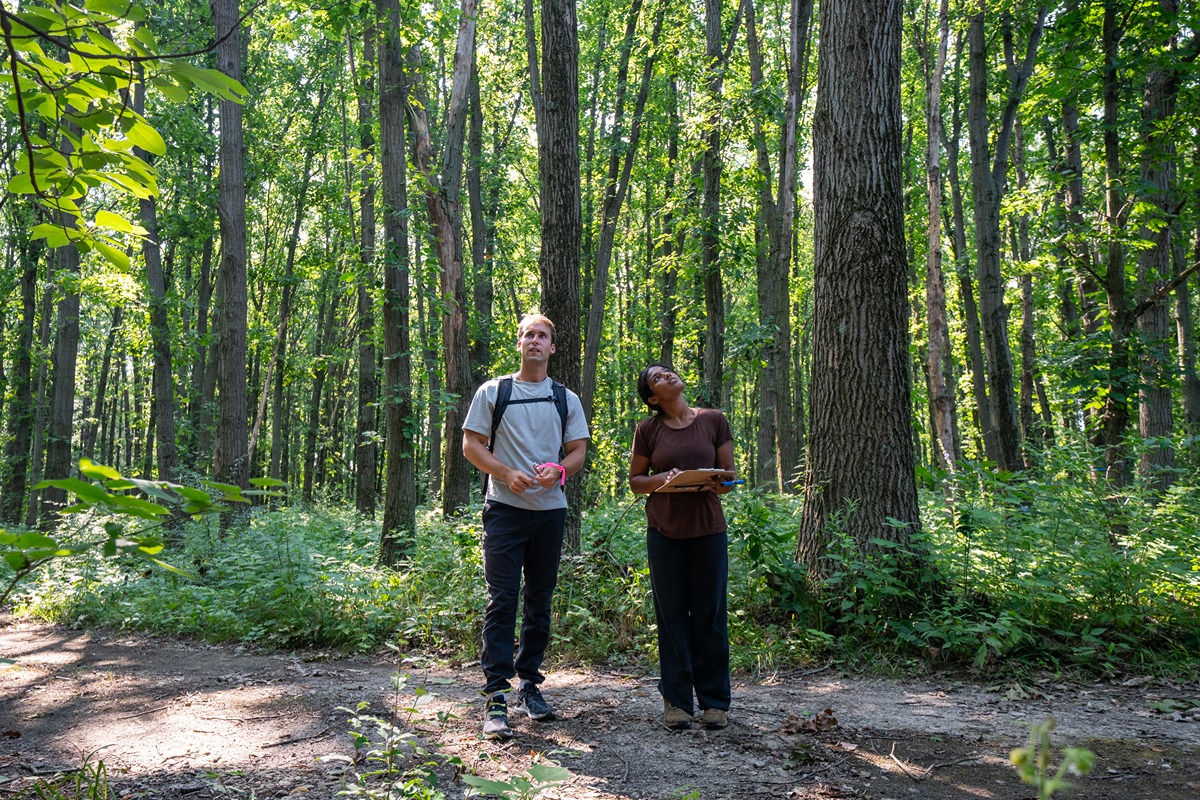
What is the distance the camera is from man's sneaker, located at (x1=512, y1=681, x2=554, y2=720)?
4.70 metres

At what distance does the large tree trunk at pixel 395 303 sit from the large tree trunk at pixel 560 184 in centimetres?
292

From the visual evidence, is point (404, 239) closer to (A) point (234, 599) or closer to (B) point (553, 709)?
(A) point (234, 599)

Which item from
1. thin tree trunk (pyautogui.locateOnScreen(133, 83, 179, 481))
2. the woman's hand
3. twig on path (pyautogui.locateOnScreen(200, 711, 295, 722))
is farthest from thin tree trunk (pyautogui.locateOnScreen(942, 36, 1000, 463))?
thin tree trunk (pyautogui.locateOnScreen(133, 83, 179, 481))

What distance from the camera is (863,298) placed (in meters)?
6.53

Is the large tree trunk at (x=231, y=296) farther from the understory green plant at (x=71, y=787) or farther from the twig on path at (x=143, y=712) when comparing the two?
the understory green plant at (x=71, y=787)

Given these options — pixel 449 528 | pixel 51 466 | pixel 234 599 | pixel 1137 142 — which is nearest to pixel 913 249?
pixel 1137 142

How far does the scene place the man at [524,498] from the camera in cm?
462

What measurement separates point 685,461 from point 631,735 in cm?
166

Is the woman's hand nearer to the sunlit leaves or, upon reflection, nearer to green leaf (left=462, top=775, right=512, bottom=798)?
green leaf (left=462, top=775, right=512, bottom=798)

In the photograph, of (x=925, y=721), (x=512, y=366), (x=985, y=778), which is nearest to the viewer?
(x=985, y=778)

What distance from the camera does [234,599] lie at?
29.5ft

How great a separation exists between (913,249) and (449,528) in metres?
21.9

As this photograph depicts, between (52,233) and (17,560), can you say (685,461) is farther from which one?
(17,560)

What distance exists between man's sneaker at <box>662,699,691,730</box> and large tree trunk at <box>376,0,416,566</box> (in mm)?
5820
